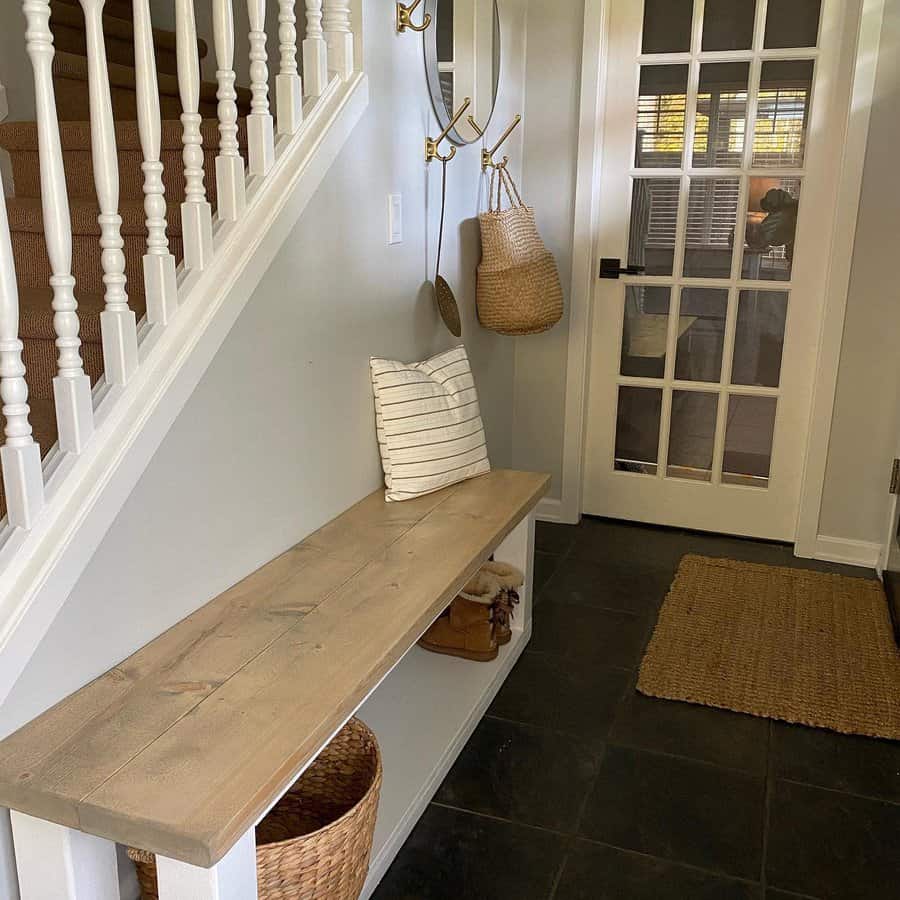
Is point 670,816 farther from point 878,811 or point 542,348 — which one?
point 542,348

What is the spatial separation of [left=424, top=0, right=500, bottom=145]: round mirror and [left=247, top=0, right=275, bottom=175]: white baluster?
2.60ft

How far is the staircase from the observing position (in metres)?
1.31

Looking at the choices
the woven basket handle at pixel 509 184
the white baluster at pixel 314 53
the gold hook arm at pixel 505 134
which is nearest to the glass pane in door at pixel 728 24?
the gold hook arm at pixel 505 134

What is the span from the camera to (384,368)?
2.35 m

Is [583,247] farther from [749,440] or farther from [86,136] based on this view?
[86,136]

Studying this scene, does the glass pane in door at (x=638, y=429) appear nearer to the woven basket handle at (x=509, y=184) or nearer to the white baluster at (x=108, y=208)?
the woven basket handle at (x=509, y=184)

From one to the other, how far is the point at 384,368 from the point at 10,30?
4.60 feet

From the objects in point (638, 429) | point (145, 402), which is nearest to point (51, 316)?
point (145, 402)

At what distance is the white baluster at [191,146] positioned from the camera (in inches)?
61.2

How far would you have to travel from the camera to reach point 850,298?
3.01 meters

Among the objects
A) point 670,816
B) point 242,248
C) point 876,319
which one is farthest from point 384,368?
point 876,319

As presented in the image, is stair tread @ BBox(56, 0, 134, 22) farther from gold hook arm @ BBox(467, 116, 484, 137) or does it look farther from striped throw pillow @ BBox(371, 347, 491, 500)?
striped throw pillow @ BBox(371, 347, 491, 500)

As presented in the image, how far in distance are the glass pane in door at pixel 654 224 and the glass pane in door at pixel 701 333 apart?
0.14 meters

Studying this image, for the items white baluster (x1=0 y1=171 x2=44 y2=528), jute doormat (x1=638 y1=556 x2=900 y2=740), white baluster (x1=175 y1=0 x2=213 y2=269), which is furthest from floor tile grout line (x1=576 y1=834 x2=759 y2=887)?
white baluster (x1=175 y1=0 x2=213 y2=269)
